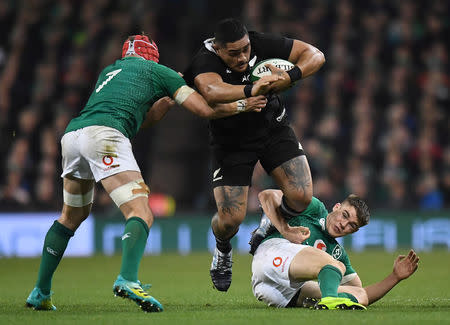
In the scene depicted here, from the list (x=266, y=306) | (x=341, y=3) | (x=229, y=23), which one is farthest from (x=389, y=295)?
(x=341, y=3)

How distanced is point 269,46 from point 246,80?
1.18 feet

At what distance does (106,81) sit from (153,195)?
10.6 metres

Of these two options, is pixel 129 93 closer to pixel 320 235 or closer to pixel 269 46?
pixel 269 46

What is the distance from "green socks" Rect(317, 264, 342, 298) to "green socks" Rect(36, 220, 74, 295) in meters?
1.97

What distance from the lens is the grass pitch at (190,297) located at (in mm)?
6020

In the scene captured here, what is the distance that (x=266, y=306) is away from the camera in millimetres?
7184

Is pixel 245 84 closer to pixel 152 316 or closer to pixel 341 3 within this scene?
pixel 152 316

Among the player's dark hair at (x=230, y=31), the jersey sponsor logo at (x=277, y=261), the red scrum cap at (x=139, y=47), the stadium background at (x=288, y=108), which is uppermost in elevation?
the player's dark hair at (x=230, y=31)

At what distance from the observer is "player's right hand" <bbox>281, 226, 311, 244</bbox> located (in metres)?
7.10

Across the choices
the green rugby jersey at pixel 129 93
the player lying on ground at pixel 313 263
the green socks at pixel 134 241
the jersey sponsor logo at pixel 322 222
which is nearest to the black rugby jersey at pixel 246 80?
the green rugby jersey at pixel 129 93

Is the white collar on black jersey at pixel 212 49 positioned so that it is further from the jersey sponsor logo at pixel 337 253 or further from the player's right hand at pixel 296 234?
the jersey sponsor logo at pixel 337 253

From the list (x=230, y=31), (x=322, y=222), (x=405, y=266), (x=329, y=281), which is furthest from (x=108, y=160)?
(x=405, y=266)

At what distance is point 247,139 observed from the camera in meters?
8.04

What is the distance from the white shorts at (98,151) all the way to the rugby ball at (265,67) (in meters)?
1.52
